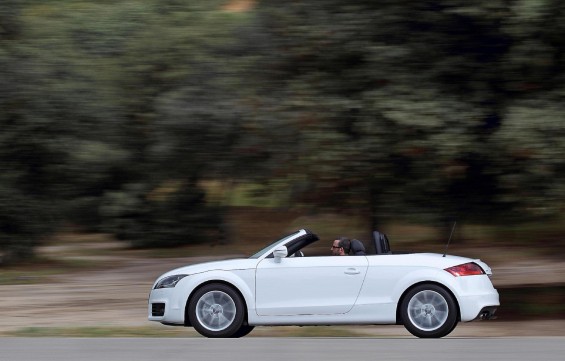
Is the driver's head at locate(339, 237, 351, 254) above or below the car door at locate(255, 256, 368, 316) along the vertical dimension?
above

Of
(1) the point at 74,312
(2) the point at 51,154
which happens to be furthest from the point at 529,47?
(2) the point at 51,154

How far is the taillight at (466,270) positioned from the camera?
1112 cm

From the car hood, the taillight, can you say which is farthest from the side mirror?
the taillight

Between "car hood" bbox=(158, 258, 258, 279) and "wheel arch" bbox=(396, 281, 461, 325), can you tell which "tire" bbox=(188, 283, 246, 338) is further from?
"wheel arch" bbox=(396, 281, 461, 325)

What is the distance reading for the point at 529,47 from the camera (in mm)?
Result: 14141

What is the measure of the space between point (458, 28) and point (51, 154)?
10.3 m

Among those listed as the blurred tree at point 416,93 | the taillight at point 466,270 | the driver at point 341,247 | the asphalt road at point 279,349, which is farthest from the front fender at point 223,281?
the blurred tree at point 416,93

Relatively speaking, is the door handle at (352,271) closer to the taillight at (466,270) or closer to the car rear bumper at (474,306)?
the taillight at (466,270)

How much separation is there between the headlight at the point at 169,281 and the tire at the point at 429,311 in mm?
2514

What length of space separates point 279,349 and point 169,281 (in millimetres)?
2651

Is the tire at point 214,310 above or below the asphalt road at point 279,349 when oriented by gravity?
above

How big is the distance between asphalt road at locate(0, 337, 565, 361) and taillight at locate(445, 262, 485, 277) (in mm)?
1180

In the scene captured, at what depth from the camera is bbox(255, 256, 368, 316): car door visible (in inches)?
442

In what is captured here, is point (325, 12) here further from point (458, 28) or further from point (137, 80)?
point (137, 80)
